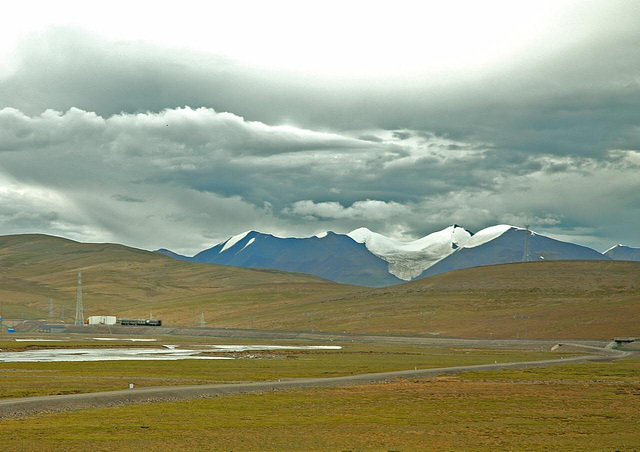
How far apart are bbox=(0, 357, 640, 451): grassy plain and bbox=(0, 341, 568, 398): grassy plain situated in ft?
50.6

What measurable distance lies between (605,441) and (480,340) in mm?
143657

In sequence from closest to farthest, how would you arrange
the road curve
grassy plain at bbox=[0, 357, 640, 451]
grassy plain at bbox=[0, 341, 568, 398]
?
grassy plain at bbox=[0, 357, 640, 451]
the road curve
grassy plain at bbox=[0, 341, 568, 398]

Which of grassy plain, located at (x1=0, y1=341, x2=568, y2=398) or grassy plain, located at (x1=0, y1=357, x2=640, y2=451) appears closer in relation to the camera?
grassy plain, located at (x1=0, y1=357, x2=640, y2=451)

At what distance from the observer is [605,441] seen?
47.4 meters

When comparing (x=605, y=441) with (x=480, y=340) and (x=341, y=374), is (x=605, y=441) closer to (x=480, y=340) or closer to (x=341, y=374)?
(x=341, y=374)

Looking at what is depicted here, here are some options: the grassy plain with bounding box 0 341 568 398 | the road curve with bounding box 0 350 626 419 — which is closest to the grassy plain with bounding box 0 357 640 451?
the road curve with bounding box 0 350 626 419

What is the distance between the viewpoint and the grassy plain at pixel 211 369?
76169mm

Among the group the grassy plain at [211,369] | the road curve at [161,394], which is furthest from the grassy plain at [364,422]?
the grassy plain at [211,369]

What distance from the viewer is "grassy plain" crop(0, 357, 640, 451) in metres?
45.6

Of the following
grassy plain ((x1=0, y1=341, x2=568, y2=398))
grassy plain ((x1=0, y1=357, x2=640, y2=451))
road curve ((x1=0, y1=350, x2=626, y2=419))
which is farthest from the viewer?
grassy plain ((x1=0, y1=341, x2=568, y2=398))

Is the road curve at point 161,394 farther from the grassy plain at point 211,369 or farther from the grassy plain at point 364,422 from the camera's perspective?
the grassy plain at point 211,369

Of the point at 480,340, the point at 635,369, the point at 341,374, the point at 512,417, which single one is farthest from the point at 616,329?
the point at 512,417

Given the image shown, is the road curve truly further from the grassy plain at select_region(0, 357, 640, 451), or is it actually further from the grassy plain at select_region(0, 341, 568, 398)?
the grassy plain at select_region(0, 341, 568, 398)

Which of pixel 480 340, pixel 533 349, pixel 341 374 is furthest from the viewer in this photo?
pixel 480 340
